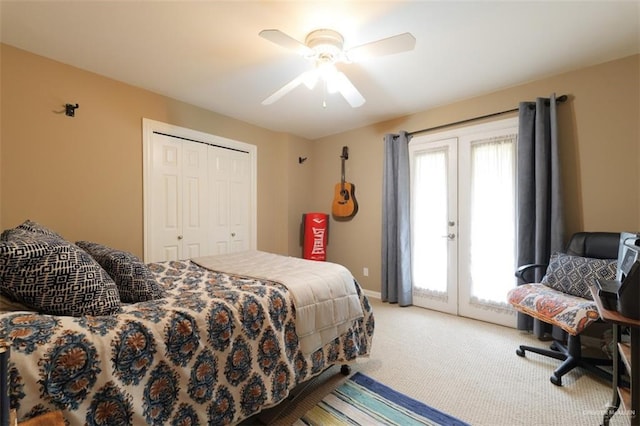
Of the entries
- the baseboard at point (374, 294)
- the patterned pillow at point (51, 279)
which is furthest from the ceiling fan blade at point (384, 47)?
the baseboard at point (374, 294)

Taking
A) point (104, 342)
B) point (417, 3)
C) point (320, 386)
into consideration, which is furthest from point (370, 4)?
point (320, 386)

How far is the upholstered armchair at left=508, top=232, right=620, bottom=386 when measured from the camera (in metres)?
1.78

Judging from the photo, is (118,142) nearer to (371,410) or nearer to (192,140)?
(192,140)

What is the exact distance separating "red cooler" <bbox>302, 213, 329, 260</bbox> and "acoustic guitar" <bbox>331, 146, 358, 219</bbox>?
9.6 inches

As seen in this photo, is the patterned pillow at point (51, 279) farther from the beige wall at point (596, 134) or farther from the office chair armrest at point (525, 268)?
the beige wall at point (596, 134)

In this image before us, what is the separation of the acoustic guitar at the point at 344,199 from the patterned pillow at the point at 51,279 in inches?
126

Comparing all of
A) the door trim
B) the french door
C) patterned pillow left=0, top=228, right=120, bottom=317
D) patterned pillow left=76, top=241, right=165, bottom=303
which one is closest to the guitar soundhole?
the french door

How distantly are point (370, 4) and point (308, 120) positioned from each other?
2067 mm

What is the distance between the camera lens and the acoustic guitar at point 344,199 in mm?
4012

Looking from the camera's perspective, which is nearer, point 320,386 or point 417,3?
point 417,3

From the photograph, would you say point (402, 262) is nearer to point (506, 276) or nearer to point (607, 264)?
point (506, 276)

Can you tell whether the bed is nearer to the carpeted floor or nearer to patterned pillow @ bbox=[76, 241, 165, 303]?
patterned pillow @ bbox=[76, 241, 165, 303]

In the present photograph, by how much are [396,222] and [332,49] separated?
7.26ft

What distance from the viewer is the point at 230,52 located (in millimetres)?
2158
